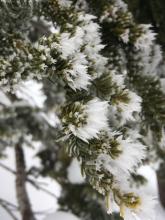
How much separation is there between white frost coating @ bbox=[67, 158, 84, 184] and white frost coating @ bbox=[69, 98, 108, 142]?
3.94 m

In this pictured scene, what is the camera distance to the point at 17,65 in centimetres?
156

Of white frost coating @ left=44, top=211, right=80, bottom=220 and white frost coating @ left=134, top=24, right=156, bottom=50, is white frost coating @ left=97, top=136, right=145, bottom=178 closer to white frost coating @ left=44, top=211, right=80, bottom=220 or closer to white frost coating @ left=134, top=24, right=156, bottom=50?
white frost coating @ left=134, top=24, right=156, bottom=50

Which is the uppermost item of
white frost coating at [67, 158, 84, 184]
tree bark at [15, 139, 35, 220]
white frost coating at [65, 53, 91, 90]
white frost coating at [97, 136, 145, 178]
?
white frost coating at [67, 158, 84, 184]

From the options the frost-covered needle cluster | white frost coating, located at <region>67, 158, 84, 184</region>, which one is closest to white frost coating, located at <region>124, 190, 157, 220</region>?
the frost-covered needle cluster

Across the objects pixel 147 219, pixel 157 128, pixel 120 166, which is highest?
pixel 157 128

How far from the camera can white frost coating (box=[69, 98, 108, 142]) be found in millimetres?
1373

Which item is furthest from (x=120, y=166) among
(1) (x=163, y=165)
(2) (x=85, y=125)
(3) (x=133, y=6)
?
(1) (x=163, y=165)

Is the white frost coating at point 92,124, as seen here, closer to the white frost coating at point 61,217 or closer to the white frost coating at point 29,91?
the white frost coating at point 29,91

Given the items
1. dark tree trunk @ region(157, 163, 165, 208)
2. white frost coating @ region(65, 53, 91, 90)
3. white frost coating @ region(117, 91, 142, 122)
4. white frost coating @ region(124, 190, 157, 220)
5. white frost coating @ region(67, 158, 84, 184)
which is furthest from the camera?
white frost coating @ region(67, 158, 84, 184)

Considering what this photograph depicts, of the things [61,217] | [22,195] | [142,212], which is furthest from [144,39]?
[22,195]

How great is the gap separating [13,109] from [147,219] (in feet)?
11.7

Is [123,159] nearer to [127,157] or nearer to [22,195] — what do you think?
[127,157]

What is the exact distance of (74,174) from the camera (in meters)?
5.43

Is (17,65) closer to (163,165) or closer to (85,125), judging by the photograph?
(85,125)
